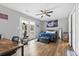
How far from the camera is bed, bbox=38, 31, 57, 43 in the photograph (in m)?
2.66

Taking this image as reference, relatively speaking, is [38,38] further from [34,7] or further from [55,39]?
[34,7]

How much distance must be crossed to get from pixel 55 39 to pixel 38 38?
430 mm

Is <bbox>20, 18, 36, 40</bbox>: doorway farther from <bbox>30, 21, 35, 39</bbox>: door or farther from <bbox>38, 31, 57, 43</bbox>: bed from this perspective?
<bbox>38, 31, 57, 43</bbox>: bed

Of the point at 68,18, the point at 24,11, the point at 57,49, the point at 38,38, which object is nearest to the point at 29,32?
the point at 38,38

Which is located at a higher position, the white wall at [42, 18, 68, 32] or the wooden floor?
the white wall at [42, 18, 68, 32]

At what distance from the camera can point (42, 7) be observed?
8.14 ft

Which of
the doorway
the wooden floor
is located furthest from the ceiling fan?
the wooden floor

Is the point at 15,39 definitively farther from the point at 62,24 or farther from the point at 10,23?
the point at 62,24

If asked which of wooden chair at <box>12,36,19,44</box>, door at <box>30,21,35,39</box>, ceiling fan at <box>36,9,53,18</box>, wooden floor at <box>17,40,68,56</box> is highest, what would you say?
ceiling fan at <box>36,9,53,18</box>

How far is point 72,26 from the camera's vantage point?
8.97 feet

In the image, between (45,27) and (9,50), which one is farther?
(45,27)

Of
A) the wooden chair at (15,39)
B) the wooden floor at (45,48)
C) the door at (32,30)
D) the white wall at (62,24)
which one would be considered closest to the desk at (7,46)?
the wooden chair at (15,39)

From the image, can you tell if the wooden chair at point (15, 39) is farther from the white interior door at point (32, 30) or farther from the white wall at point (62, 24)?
the white wall at point (62, 24)

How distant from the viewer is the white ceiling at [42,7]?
244 centimetres
